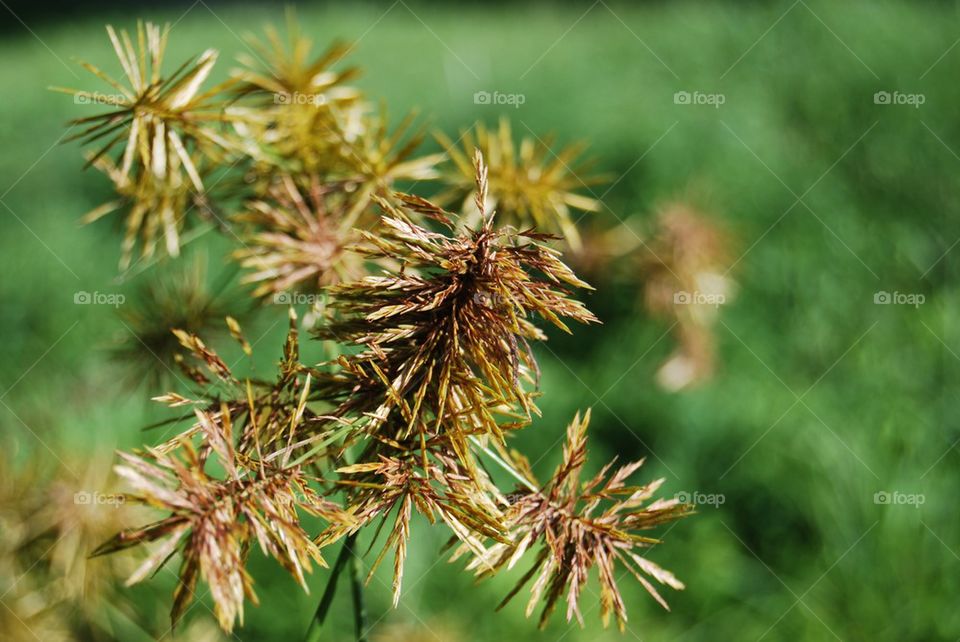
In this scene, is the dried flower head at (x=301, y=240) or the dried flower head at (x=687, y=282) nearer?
the dried flower head at (x=301, y=240)

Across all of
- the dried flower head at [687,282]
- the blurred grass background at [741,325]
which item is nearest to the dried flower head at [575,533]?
the blurred grass background at [741,325]

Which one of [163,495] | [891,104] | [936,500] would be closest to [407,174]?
[163,495]

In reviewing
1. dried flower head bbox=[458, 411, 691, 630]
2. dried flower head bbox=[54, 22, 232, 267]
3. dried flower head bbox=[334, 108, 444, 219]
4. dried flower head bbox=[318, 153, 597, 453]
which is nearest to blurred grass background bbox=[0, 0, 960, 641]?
dried flower head bbox=[54, 22, 232, 267]

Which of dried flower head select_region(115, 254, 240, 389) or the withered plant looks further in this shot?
dried flower head select_region(115, 254, 240, 389)

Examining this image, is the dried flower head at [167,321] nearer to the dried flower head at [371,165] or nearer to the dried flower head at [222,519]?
the dried flower head at [371,165]

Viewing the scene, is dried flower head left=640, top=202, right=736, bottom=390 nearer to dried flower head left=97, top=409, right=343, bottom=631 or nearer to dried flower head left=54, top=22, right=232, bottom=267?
dried flower head left=54, top=22, right=232, bottom=267

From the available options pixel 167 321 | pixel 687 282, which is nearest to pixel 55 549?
pixel 167 321

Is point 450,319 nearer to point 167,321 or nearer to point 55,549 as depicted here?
point 167,321

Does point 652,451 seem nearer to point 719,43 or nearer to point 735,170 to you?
point 735,170
